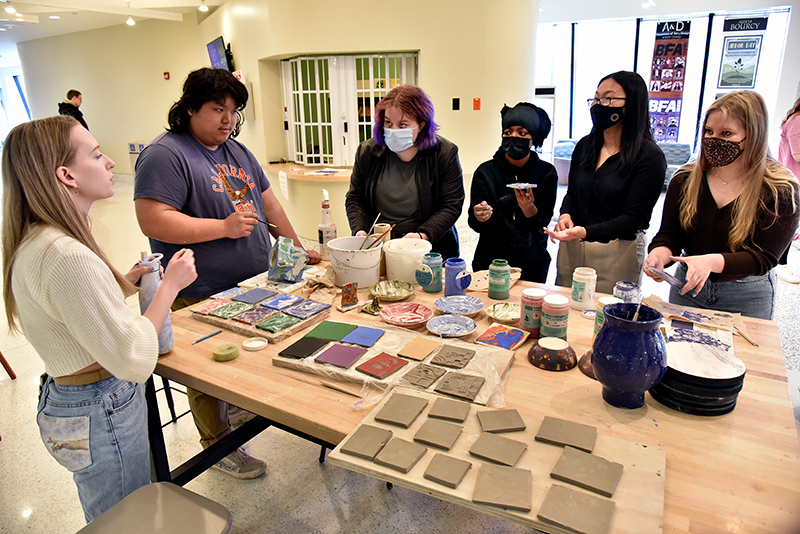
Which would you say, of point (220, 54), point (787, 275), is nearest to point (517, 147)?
point (787, 275)

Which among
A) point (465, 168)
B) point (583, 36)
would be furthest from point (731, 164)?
point (583, 36)

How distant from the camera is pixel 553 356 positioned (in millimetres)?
1296

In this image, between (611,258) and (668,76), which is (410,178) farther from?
(668,76)

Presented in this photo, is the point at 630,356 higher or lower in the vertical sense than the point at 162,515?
higher

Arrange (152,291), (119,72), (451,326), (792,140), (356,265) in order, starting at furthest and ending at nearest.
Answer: (119,72) → (792,140) → (356,265) → (451,326) → (152,291)

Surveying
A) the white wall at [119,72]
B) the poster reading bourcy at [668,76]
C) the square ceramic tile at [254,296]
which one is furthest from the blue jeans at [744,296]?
the white wall at [119,72]

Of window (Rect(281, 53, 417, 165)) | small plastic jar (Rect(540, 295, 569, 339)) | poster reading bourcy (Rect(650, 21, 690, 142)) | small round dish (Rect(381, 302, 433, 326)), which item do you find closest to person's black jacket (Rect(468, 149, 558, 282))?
small round dish (Rect(381, 302, 433, 326))

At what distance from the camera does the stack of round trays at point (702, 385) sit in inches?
42.6

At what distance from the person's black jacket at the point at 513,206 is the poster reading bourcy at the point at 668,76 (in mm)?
7465

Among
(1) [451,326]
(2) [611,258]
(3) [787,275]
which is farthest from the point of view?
(3) [787,275]

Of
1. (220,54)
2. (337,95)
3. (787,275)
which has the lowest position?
(787,275)

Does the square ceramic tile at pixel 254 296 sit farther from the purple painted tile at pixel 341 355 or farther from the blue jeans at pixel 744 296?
the blue jeans at pixel 744 296

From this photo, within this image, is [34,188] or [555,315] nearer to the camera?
[34,188]

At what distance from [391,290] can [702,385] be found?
1030 mm
